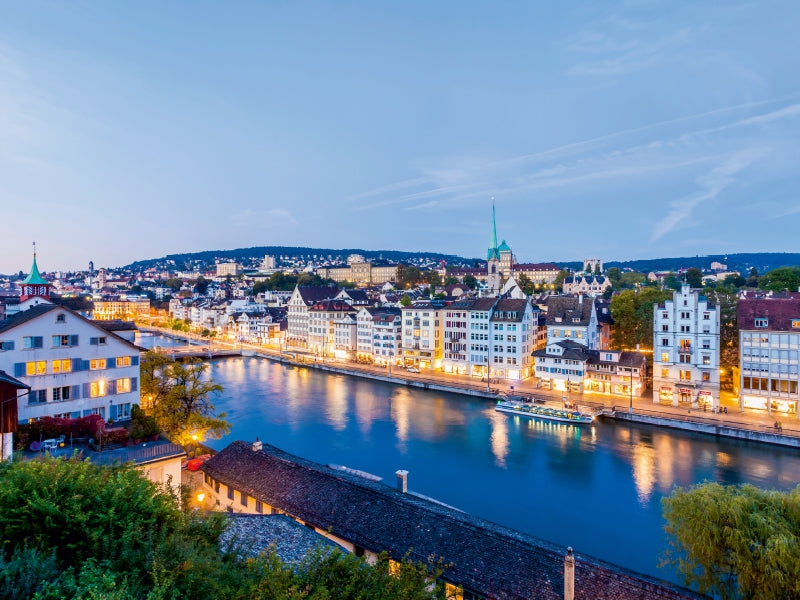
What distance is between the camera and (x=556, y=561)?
42.1ft

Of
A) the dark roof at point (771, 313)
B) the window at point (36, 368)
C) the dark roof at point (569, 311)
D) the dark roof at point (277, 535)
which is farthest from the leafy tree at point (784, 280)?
the window at point (36, 368)

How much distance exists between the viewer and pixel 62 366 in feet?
67.7

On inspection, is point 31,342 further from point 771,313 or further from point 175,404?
point 771,313

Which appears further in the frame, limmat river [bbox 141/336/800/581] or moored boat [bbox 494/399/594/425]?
moored boat [bbox 494/399/594/425]

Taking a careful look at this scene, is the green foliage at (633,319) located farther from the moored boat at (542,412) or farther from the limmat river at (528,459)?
the limmat river at (528,459)

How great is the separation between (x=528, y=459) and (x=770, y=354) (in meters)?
19.3

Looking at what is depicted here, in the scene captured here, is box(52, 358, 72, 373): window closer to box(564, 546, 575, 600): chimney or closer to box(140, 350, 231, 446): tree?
box(140, 350, 231, 446): tree

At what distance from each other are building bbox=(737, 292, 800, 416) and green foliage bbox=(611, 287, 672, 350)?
1437 centimetres

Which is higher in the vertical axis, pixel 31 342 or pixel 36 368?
pixel 31 342

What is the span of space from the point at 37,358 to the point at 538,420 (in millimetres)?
31192

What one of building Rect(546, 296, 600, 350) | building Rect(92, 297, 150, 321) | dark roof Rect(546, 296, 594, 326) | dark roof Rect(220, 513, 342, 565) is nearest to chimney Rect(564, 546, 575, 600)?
dark roof Rect(220, 513, 342, 565)

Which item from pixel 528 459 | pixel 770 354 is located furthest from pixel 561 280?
pixel 528 459

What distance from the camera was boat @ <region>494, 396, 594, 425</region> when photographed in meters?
36.4

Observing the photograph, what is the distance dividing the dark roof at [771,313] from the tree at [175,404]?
34955 millimetres
